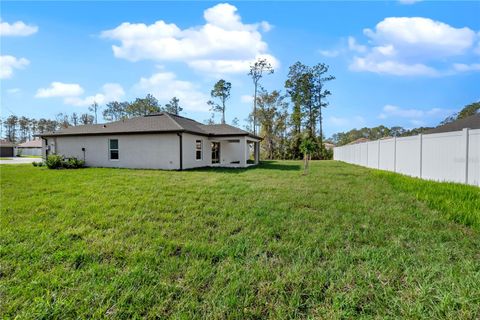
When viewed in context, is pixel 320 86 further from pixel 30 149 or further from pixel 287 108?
pixel 30 149

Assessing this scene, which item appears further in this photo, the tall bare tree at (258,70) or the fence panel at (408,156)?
the tall bare tree at (258,70)

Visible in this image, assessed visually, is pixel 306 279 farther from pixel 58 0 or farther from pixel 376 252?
pixel 58 0

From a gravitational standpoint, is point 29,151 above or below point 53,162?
above

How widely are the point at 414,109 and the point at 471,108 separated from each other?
24.7m

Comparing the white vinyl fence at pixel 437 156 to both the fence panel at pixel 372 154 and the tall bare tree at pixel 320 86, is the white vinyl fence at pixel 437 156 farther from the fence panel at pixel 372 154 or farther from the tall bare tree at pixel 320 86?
the tall bare tree at pixel 320 86

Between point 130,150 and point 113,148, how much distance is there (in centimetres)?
136

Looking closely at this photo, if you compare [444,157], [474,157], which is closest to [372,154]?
[444,157]

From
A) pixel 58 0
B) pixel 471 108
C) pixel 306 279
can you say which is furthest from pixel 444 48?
pixel 471 108

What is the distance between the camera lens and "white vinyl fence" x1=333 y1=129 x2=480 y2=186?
262 inches

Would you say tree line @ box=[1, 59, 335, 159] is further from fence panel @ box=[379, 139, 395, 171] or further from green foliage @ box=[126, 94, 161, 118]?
fence panel @ box=[379, 139, 395, 171]

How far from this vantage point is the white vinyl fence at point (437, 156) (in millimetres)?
6652

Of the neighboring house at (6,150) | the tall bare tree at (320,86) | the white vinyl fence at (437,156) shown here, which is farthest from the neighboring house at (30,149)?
the white vinyl fence at (437,156)

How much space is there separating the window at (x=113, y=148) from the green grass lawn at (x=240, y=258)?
9532 mm

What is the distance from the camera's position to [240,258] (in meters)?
3.04
